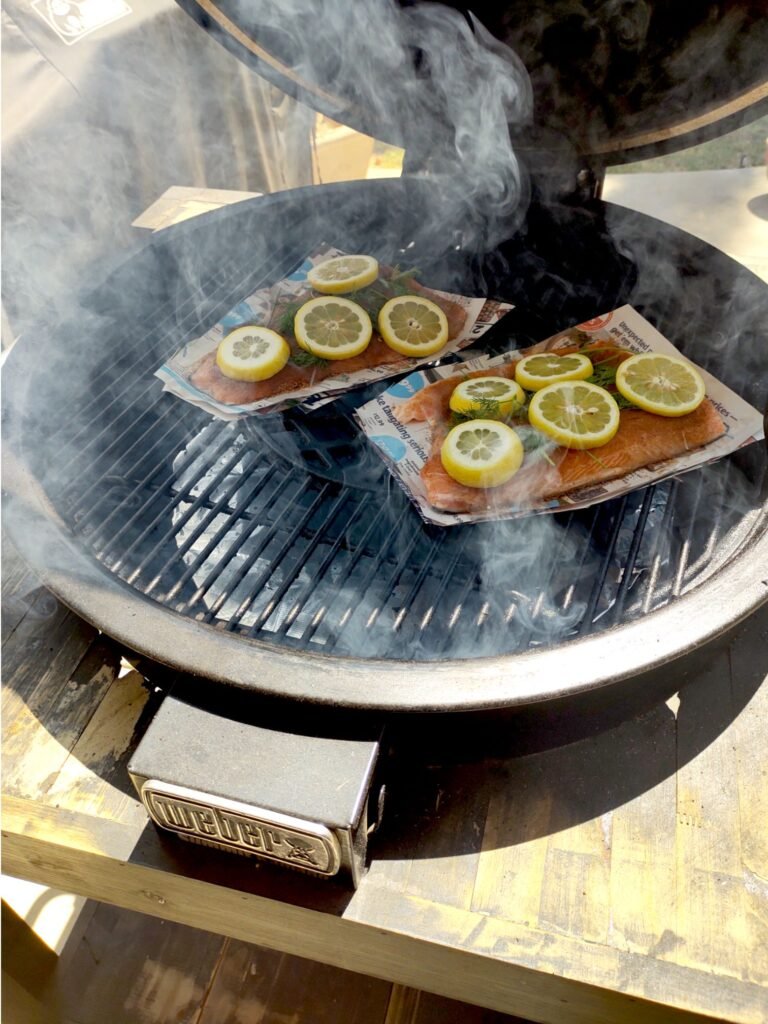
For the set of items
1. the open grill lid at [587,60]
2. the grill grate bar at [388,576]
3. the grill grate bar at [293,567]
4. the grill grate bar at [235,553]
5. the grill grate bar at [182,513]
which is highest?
the open grill lid at [587,60]

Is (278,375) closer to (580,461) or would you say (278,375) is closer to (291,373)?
(291,373)

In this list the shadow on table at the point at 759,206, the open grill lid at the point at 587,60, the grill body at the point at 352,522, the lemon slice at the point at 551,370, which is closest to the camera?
the grill body at the point at 352,522

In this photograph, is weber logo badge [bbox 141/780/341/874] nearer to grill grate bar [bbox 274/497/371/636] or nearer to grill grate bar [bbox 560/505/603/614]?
grill grate bar [bbox 274/497/371/636]

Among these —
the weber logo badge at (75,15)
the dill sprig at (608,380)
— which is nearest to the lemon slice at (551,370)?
the dill sprig at (608,380)

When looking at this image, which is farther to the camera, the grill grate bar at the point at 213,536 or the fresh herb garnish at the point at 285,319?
the fresh herb garnish at the point at 285,319

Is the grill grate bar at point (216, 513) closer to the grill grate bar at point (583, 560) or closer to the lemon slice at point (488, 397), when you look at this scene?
the lemon slice at point (488, 397)

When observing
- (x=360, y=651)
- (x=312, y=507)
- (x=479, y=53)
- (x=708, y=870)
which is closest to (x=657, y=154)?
(x=479, y=53)

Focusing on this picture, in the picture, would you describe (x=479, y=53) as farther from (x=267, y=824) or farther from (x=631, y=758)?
(x=267, y=824)
